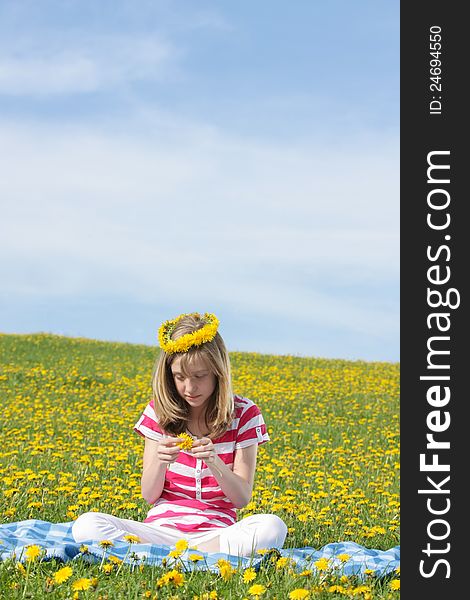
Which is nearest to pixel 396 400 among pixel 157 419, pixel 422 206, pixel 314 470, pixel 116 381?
pixel 116 381

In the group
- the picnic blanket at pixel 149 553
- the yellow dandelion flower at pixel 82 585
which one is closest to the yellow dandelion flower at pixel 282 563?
the picnic blanket at pixel 149 553

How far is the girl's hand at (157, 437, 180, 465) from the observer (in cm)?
446

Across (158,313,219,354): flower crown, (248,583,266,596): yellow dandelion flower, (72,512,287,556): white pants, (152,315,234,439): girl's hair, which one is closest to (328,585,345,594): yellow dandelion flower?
(248,583,266,596): yellow dandelion flower

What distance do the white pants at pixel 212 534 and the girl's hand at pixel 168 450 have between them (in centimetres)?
45

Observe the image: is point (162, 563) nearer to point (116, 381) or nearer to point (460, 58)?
point (460, 58)

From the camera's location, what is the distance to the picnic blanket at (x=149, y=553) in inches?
162

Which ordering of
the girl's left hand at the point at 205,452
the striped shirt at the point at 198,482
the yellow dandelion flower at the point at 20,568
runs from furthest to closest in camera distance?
the striped shirt at the point at 198,482 < the girl's left hand at the point at 205,452 < the yellow dandelion flower at the point at 20,568

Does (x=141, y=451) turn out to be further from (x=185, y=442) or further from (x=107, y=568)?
Result: (x=107, y=568)

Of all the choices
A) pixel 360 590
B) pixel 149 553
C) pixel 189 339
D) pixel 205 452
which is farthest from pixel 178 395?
pixel 360 590

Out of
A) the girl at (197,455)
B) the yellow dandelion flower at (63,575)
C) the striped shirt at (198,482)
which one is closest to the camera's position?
the yellow dandelion flower at (63,575)

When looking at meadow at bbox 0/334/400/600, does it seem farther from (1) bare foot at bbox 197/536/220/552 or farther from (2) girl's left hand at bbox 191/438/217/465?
(2) girl's left hand at bbox 191/438/217/465

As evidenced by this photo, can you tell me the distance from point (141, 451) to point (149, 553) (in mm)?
4982

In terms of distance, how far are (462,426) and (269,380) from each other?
13.5m

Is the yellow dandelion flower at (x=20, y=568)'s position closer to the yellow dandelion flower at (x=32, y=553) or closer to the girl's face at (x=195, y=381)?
the yellow dandelion flower at (x=32, y=553)
